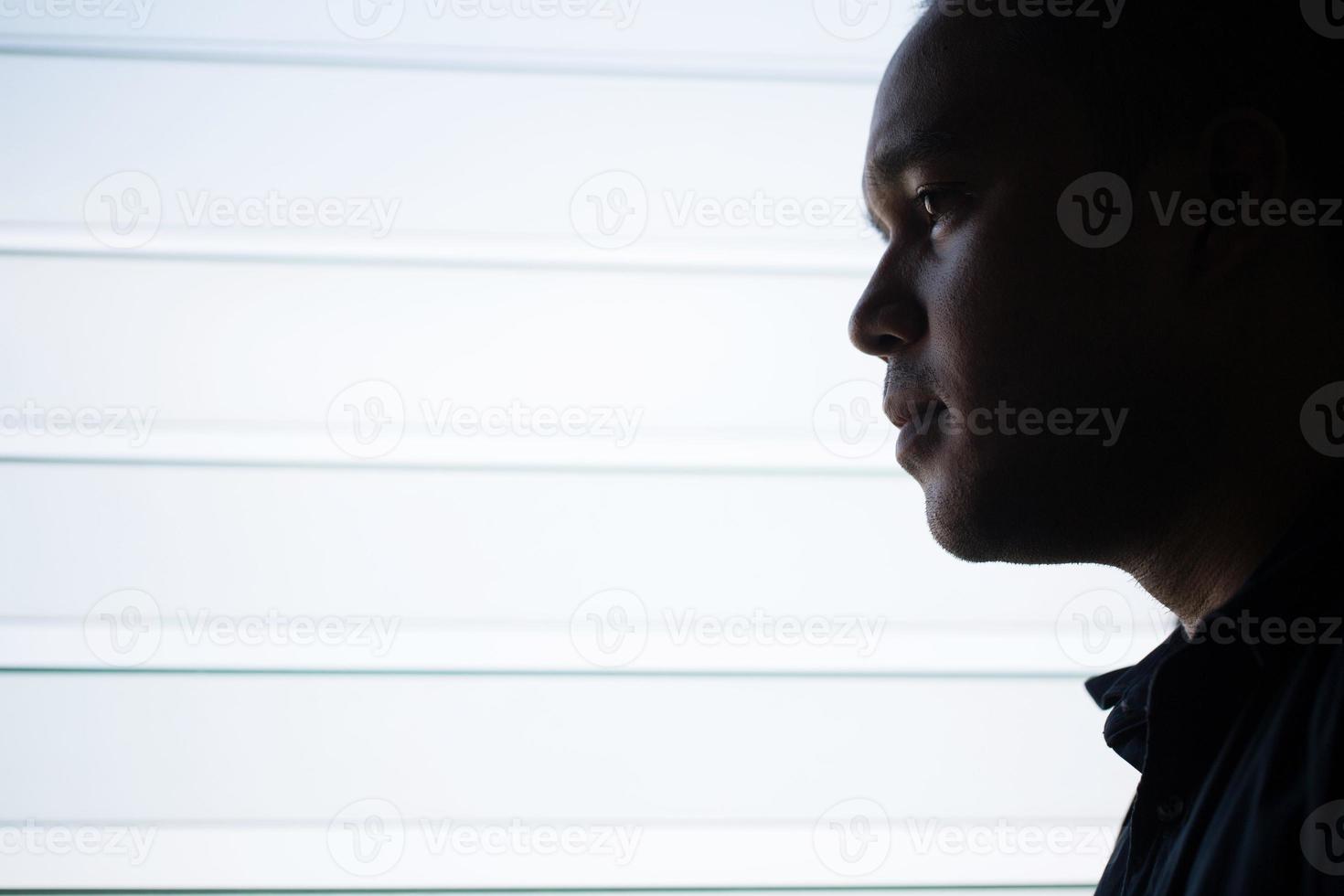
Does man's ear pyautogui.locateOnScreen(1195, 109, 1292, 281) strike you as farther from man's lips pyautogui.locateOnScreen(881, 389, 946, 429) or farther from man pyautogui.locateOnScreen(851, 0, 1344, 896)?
man's lips pyautogui.locateOnScreen(881, 389, 946, 429)

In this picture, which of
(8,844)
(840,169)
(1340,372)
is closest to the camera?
(1340,372)

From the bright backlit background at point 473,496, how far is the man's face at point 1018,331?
2.94 feet

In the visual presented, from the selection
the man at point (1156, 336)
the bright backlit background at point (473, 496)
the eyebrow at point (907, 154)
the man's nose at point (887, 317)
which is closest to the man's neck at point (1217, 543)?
the man at point (1156, 336)

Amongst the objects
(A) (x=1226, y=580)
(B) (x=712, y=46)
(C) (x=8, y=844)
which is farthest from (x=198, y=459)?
(A) (x=1226, y=580)

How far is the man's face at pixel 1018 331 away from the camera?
84 centimetres

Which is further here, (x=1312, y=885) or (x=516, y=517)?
(x=516, y=517)

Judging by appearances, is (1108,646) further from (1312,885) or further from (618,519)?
(1312,885)

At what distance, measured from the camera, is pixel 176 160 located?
183 centimetres

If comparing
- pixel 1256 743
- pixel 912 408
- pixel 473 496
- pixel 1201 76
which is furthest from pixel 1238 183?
pixel 473 496

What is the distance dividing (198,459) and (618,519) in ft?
2.54

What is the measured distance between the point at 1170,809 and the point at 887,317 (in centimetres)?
49

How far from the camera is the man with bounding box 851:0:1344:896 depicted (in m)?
0.77

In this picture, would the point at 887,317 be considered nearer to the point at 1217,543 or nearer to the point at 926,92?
the point at 926,92

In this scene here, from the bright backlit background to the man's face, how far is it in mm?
897
